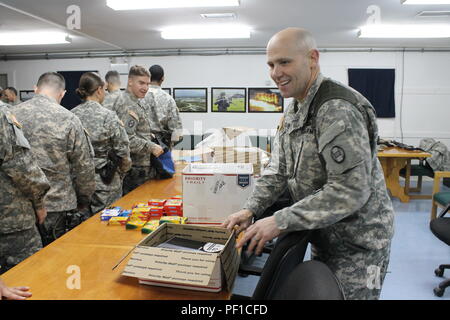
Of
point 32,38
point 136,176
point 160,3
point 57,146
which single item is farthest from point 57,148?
point 32,38

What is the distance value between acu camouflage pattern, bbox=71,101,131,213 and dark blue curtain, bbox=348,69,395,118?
608 centimetres

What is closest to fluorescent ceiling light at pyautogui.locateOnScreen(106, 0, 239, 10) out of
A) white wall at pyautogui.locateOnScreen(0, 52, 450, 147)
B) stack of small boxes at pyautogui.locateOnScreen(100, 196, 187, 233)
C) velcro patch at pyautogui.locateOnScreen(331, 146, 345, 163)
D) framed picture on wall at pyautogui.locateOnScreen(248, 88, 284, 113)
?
stack of small boxes at pyautogui.locateOnScreen(100, 196, 187, 233)

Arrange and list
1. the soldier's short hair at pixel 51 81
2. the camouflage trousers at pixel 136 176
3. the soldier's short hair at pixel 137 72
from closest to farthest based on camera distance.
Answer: the soldier's short hair at pixel 51 81 < the soldier's short hair at pixel 137 72 < the camouflage trousers at pixel 136 176

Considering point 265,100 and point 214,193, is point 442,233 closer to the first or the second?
point 214,193

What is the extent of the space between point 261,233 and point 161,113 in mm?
2909

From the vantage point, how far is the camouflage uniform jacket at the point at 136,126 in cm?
337

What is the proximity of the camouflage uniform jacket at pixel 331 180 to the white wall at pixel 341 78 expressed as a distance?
6532 millimetres

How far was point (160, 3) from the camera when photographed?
411 centimetres

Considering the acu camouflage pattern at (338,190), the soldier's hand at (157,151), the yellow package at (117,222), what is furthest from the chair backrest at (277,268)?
the soldier's hand at (157,151)

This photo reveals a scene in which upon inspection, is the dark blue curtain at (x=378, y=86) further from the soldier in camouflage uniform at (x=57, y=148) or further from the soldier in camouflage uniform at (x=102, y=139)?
the soldier in camouflage uniform at (x=57, y=148)

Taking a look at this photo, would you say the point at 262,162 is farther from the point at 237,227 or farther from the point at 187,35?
the point at 187,35

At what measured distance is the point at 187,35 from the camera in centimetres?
626

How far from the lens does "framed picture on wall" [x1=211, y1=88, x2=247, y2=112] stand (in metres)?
8.24

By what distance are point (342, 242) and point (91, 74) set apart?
8.84 feet
